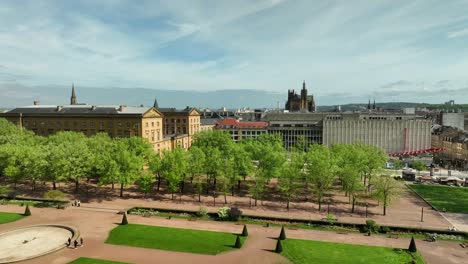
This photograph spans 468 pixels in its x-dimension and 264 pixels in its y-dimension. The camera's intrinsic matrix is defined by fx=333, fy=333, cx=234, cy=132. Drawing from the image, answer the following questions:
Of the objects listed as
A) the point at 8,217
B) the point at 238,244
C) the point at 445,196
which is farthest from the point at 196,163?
the point at 445,196

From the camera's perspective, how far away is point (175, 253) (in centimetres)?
4812

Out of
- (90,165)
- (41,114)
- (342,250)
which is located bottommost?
(342,250)

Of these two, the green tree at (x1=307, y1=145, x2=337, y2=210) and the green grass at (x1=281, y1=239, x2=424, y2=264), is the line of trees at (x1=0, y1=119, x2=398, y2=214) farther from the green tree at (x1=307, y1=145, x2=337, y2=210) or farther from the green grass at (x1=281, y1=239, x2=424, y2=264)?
the green grass at (x1=281, y1=239, x2=424, y2=264)

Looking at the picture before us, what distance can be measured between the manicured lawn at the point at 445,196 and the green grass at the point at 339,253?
3232 centimetres

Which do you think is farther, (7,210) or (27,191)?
(27,191)

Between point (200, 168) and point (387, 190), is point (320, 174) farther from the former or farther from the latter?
point (200, 168)

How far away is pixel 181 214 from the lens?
6625cm

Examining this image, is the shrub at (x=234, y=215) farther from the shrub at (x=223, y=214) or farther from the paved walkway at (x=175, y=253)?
the paved walkway at (x=175, y=253)

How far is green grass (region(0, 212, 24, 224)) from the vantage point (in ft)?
203

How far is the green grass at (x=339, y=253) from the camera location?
4606 centimetres

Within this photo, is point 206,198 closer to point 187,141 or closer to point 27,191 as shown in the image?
point 27,191

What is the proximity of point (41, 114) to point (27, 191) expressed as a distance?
5453 cm

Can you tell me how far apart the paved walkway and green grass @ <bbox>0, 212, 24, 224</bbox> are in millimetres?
1875

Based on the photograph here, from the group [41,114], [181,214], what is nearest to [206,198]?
[181,214]
